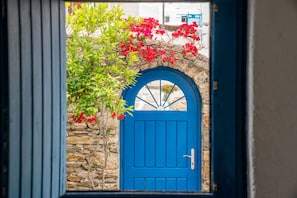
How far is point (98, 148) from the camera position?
532 cm

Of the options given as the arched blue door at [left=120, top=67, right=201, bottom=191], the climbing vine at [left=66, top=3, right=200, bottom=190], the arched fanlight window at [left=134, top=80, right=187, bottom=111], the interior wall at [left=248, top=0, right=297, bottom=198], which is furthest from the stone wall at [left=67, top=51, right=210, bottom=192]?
the interior wall at [left=248, top=0, right=297, bottom=198]

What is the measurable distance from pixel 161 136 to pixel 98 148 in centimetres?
79

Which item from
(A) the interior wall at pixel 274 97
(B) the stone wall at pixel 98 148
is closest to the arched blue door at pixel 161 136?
(B) the stone wall at pixel 98 148

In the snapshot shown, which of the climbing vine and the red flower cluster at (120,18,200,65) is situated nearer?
the climbing vine

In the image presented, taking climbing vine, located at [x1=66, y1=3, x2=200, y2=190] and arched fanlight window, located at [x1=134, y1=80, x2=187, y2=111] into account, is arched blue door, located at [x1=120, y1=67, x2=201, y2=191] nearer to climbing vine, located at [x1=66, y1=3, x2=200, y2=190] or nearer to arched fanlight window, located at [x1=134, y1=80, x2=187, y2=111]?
arched fanlight window, located at [x1=134, y1=80, x2=187, y2=111]

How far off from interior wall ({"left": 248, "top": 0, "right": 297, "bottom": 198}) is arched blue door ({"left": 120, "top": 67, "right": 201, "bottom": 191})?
3.19 m

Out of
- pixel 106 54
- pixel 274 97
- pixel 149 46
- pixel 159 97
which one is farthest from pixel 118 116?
pixel 274 97

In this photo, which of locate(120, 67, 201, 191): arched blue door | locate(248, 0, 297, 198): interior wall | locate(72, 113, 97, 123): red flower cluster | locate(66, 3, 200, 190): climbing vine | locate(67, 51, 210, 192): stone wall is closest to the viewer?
locate(248, 0, 297, 198): interior wall

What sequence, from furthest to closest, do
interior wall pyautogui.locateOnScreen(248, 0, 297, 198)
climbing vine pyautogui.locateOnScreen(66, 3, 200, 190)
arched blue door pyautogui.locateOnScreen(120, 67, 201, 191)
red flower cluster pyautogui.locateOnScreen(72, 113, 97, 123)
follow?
arched blue door pyautogui.locateOnScreen(120, 67, 201, 191)
red flower cluster pyautogui.locateOnScreen(72, 113, 97, 123)
climbing vine pyautogui.locateOnScreen(66, 3, 200, 190)
interior wall pyautogui.locateOnScreen(248, 0, 297, 198)

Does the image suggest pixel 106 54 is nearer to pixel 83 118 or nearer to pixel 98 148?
pixel 83 118

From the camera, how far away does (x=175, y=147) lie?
5.47 m

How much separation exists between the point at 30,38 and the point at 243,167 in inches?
51.1

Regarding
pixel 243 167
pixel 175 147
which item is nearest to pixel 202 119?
pixel 175 147

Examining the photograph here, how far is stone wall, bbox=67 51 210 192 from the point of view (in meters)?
5.32
